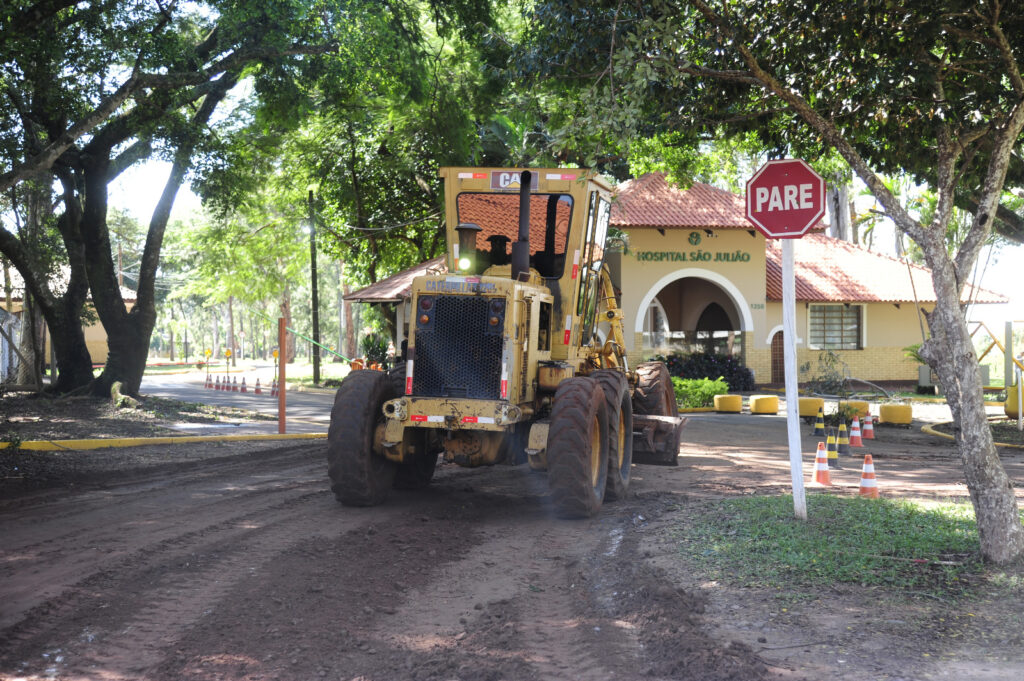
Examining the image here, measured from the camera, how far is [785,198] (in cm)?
757

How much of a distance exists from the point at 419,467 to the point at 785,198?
187 inches

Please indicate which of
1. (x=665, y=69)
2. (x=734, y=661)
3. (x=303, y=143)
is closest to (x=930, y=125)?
(x=665, y=69)

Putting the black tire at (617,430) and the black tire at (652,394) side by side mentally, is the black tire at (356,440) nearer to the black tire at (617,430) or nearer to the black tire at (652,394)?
the black tire at (617,430)

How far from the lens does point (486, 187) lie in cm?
964

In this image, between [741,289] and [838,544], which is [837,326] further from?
[838,544]

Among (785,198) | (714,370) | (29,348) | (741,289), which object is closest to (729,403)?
(714,370)

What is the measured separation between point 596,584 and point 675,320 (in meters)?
30.8

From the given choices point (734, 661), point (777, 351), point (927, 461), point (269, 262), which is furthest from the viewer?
point (269, 262)

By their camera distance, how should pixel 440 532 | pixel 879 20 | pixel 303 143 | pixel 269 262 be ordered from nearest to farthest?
1. pixel 440 532
2. pixel 879 20
3. pixel 303 143
4. pixel 269 262

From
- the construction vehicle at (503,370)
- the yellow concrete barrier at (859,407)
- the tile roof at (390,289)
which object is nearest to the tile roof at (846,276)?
the tile roof at (390,289)

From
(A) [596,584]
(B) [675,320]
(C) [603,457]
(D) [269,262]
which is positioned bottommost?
(A) [596,584]

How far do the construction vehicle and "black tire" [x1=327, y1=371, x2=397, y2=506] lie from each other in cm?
1

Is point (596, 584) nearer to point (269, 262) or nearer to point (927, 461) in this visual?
point (927, 461)

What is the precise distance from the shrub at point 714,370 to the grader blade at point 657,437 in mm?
18593
